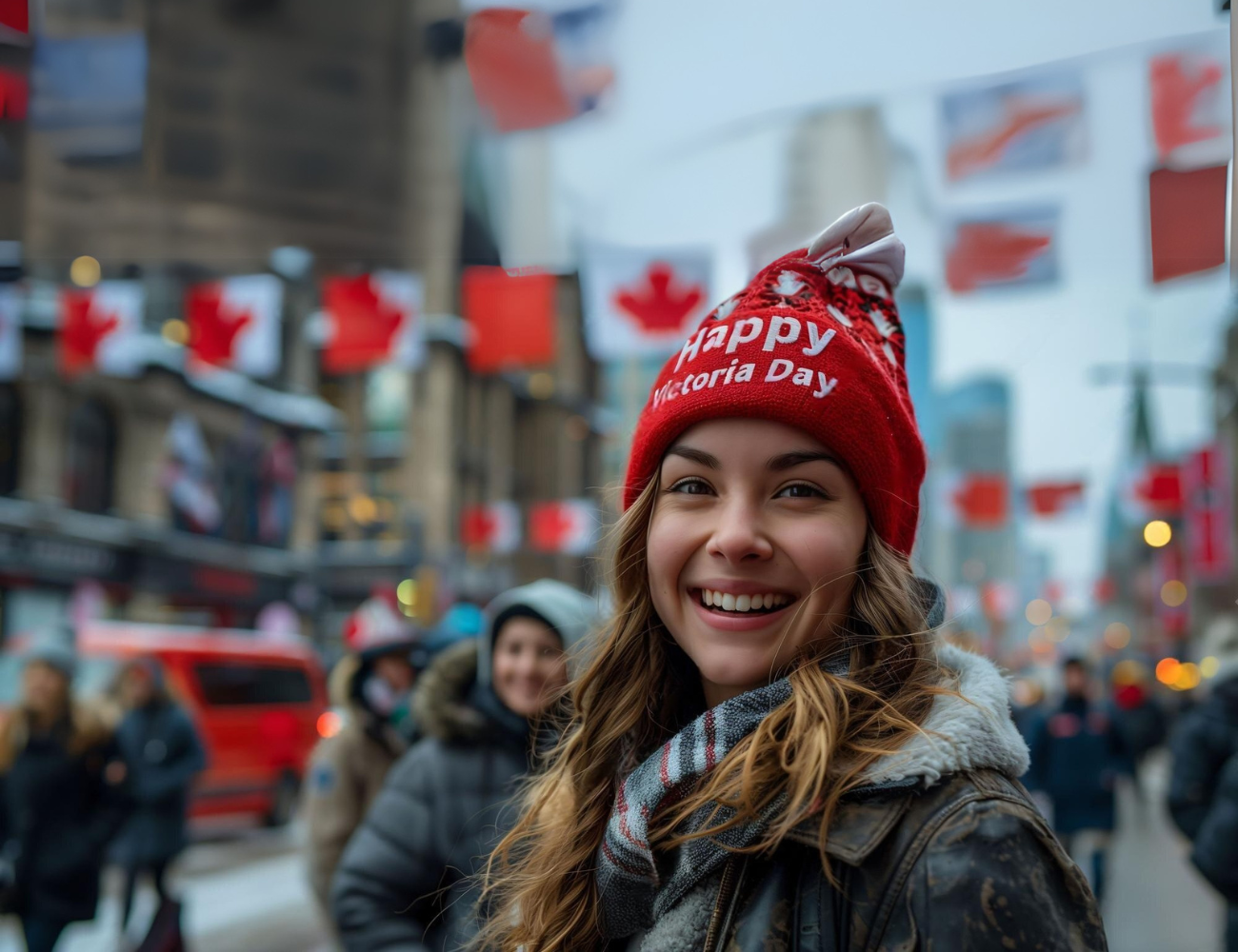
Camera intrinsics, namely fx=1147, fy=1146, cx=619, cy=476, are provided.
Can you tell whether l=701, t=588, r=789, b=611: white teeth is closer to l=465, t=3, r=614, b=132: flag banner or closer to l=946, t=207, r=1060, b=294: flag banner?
l=465, t=3, r=614, b=132: flag banner

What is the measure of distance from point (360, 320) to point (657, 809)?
10431 mm

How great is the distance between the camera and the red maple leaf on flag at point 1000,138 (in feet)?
16.9

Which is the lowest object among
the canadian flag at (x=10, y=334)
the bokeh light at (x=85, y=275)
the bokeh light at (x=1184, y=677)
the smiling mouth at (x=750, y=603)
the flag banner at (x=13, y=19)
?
the bokeh light at (x=1184, y=677)

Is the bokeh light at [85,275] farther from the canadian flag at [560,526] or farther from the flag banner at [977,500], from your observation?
the flag banner at [977,500]

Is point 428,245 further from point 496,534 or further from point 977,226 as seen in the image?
point 496,534

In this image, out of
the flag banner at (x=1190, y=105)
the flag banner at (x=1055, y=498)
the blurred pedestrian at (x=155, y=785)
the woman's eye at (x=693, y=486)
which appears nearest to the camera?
the woman's eye at (x=693, y=486)

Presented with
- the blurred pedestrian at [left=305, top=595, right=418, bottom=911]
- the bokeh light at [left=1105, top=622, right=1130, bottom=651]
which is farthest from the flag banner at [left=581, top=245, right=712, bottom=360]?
the bokeh light at [left=1105, top=622, right=1130, bottom=651]

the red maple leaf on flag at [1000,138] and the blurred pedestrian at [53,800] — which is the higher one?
the red maple leaf on flag at [1000,138]

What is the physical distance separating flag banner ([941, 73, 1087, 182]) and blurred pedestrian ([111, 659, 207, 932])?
5971mm

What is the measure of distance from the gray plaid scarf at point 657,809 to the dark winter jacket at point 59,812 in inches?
201

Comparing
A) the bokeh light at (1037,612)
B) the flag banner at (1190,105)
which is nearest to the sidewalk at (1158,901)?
the flag banner at (1190,105)

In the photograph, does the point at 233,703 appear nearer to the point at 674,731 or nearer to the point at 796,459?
the point at 674,731

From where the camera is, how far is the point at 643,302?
29.7 feet

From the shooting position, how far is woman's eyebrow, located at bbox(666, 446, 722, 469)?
1.64 m
